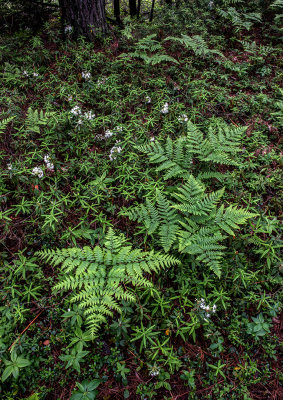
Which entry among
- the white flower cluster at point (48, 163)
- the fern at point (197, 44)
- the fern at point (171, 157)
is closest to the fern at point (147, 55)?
the fern at point (197, 44)

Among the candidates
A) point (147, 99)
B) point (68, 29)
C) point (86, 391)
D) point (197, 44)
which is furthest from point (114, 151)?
point (68, 29)

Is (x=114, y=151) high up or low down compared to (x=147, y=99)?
down

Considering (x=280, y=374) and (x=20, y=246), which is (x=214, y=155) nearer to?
(x=280, y=374)

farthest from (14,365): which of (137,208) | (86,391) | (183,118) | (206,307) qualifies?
(183,118)

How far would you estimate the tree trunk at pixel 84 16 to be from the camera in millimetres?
5406

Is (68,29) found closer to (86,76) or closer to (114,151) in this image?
(86,76)

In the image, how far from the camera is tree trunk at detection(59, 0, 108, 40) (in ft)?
17.7

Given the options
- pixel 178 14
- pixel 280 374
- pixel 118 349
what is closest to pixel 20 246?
pixel 118 349

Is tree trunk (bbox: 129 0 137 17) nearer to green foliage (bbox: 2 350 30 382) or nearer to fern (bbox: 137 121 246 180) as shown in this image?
fern (bbox: 137 121 246 180)

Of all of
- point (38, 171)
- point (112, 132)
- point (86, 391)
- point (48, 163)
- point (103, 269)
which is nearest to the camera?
point (86, 391)

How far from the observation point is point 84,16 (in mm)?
5488

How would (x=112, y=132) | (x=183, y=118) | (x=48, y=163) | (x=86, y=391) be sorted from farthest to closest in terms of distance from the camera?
1. (x=183, y=118)
2. (x=112, y=132)
3. (x=48, y=163)
4. (x=86, y=391)

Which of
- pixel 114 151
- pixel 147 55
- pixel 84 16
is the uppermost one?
pixel 84 16

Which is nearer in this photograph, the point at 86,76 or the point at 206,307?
the point at 206,307
